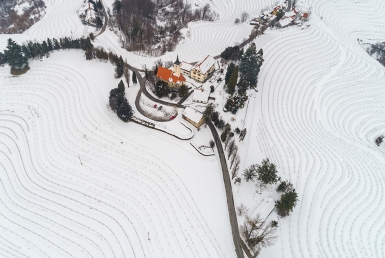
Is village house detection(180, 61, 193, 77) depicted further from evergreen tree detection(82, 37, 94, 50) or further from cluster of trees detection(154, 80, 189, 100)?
evergreen tree detection(82, 37, 94, 50)

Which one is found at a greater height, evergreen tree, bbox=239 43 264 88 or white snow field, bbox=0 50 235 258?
evergreen tree, bbox=239 43 264 88

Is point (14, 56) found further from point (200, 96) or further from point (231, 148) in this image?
point (231, 148)

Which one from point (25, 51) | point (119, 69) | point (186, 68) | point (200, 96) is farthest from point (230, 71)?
point (25, 51)

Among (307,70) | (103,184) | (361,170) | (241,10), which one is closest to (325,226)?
(361,170)

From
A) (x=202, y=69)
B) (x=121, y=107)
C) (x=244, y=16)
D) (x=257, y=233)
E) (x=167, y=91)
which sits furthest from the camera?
(x=244, y=16)

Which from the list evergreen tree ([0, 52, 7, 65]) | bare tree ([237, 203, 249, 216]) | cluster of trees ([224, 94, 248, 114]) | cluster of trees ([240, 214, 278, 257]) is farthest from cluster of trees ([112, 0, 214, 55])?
cluster of trees ([240, 214, 278, 257])

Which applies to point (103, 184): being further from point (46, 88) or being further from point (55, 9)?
point (55, 9)

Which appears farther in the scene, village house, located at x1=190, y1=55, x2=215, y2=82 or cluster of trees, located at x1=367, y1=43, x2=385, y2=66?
cluster of trees, located at x1=367, y1=43, x2=385, y2=66
